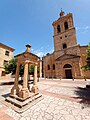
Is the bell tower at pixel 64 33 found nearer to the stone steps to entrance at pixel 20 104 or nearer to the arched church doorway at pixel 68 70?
the arched church doorway at pixel 68 70

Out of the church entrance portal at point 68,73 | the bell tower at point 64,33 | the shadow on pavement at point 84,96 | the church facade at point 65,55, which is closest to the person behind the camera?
the shadow on pavement at point 84,96

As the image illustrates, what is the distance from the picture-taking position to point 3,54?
19.3m

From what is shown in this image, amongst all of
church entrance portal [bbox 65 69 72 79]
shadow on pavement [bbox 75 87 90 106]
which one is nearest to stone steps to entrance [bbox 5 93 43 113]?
shadow on pavement [bbox 75 87 90 106]

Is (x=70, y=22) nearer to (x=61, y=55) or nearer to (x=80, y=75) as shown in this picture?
(x=61, y=55)

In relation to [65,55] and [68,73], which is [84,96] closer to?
[68,73]

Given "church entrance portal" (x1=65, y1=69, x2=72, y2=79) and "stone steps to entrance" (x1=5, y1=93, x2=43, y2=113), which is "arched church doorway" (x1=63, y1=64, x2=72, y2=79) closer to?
"church entrance portal" (x1=65, y1=69, x2=72, y2=79)

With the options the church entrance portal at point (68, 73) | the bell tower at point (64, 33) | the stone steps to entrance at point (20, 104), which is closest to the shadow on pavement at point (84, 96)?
the stone steps to entrance at point (20, 104)

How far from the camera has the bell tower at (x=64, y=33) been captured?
76.8 feet

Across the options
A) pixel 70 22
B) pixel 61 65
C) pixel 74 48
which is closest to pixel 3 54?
pixel 61 65

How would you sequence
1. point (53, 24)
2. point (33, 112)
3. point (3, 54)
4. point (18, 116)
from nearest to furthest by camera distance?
point (18, 116)
point (33, 112)
point (3, 54)
point (53, 24)

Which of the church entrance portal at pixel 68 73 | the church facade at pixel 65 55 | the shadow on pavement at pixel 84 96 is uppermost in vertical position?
the church facade at pixel 65 55

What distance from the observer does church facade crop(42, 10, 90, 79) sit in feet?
68.5

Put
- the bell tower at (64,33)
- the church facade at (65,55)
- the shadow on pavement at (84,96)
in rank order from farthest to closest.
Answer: the bell tower at (64,33) < the church facade at (65,55) < the shadow on pavement at (84,96)

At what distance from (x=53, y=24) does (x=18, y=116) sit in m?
29.6
